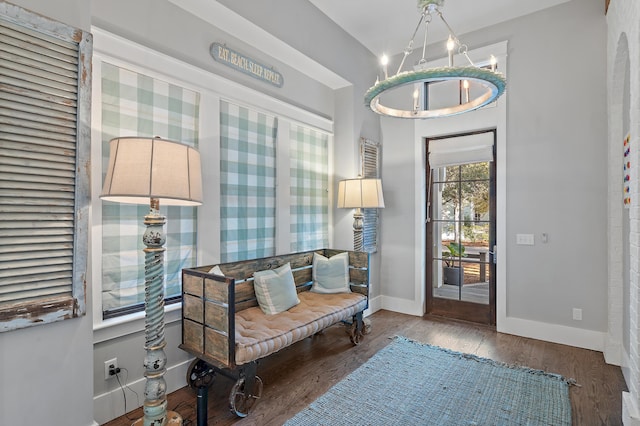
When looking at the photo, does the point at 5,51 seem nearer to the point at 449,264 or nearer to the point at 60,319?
the point at 60,319

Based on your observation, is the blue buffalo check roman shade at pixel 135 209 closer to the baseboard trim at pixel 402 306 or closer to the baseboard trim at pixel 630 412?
the baseboard trim at pixel 402 306

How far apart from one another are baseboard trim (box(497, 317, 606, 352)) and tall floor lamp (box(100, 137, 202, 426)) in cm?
338

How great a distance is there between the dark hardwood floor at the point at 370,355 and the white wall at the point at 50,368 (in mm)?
508

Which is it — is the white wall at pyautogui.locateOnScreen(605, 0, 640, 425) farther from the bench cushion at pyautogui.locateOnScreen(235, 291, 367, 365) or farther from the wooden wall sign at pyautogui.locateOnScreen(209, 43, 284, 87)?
the wooden wall sign at pyautogui.locateOnScreen(209, 43, 284, 87)

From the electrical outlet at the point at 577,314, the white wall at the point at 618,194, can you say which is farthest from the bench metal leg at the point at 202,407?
the electrical outlet at the point at 577,314

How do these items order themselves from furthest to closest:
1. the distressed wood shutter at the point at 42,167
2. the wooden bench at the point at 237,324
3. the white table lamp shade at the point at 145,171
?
the wooden bench at the point at 237,324
the white table lamp shade at the point at 145,171
the distressed wood shutter at the point at 42,167

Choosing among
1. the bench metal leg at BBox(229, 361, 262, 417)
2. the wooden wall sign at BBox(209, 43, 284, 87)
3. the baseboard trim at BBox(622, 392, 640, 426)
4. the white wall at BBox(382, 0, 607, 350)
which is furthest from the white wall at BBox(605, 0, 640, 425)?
the wooden wall sign at BBox(209, 43, 284, 87)

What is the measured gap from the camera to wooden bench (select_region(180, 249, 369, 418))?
2.07 meters

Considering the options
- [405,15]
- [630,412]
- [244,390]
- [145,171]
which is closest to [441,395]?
[630,412]

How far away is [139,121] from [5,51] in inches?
31.9

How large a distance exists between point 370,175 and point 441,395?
2668 mm

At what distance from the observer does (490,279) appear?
3.89 meters

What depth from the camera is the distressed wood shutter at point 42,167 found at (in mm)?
1518

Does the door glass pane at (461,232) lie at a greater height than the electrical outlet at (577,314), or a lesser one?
greater
